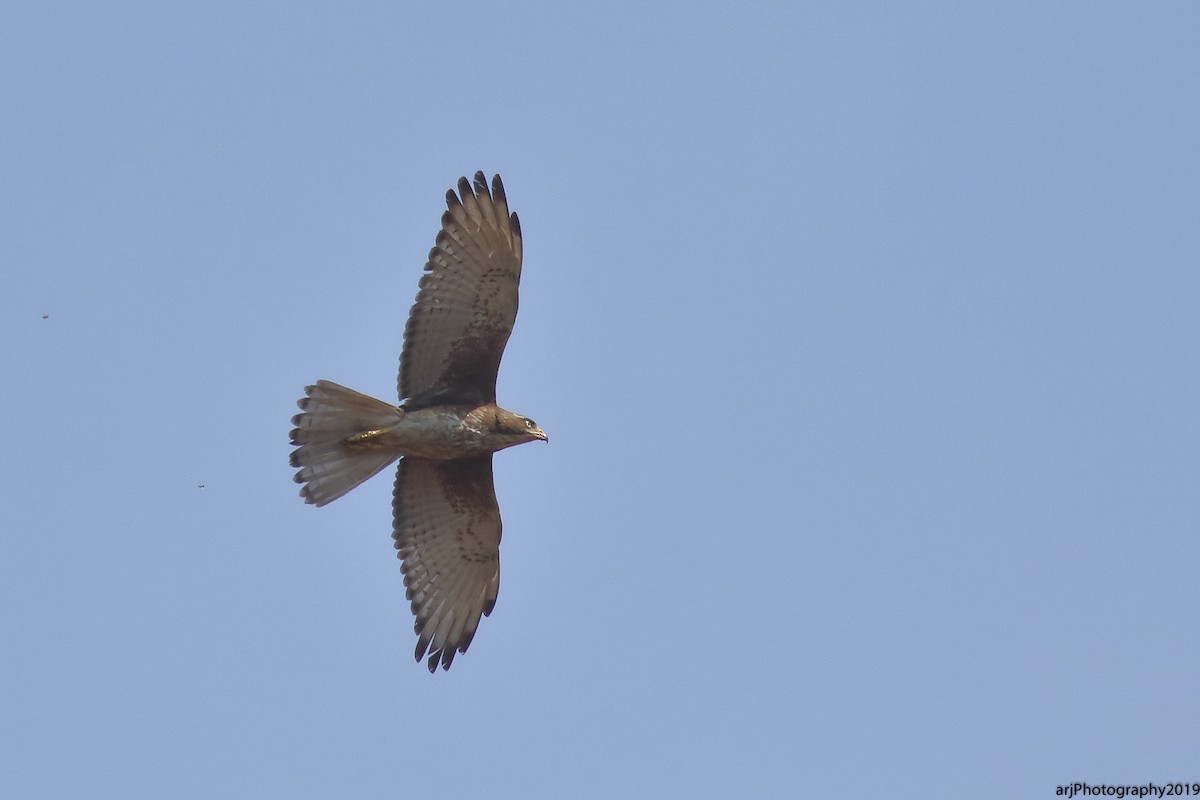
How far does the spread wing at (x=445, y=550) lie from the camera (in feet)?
44.4

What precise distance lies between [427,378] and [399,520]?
5.52 feet

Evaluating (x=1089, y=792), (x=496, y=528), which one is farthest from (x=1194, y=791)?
(x=496, y=528)

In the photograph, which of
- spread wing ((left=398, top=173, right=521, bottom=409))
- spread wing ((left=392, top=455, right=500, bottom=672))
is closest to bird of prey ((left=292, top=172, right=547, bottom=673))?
spread wing ((left=398, top=173, right=521, bottom=409))

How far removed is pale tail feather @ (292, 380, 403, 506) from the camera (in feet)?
40.7

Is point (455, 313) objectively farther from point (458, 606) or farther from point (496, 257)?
point (458, 606)

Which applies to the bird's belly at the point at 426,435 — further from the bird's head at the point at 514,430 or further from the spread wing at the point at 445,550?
the spread wing at the point at 445,550

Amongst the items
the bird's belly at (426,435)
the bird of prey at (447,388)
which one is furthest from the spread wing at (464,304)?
the bird's belly at (426,435)

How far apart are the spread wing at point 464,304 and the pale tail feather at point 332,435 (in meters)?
0.49

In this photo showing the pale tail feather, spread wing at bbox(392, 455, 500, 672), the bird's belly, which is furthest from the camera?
spread wing at bbox(392, 455, 500, 672)

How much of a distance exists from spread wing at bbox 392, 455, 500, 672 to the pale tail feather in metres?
0.99

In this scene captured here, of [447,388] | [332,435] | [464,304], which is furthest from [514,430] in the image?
[332,435]

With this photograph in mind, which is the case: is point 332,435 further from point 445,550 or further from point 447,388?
point 445,550

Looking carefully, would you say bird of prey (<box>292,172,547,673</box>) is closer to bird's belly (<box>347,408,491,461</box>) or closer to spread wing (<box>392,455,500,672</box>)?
bird's belly (<box>347,408,491,461</box>)

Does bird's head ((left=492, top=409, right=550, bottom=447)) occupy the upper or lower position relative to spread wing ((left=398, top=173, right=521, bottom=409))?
lower
